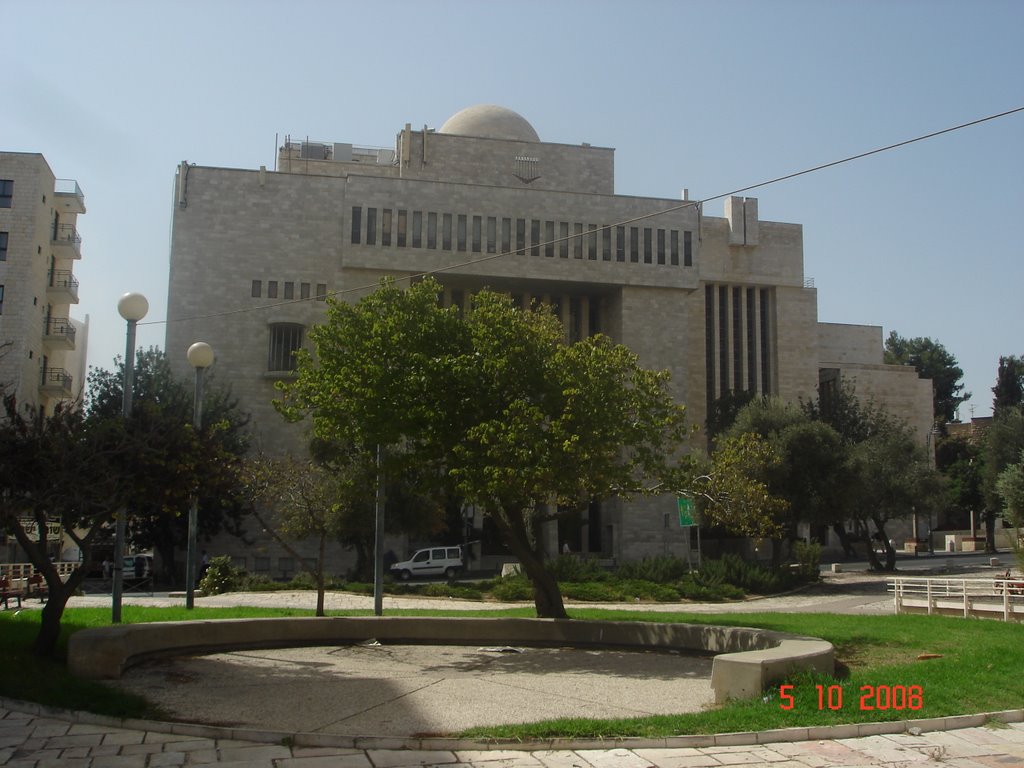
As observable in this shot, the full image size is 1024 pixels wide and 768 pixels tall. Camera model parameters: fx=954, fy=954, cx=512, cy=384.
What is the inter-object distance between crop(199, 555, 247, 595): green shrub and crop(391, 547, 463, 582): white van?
12.3m

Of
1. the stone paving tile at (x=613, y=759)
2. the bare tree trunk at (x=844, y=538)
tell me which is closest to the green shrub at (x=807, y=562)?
the bare tree trunk at (x=844, y=538)

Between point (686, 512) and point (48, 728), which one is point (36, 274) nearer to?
point (686, 512)

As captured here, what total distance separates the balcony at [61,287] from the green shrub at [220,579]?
24.0 metres

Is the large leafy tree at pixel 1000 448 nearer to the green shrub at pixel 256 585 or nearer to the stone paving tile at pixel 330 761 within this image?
the green shrub at pixel 256 585

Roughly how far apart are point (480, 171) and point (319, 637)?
156 feet

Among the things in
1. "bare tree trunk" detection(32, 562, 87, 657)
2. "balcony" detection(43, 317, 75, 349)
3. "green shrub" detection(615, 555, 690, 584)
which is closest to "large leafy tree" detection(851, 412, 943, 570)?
"green shrub" detection(615, 555, 690, 584)

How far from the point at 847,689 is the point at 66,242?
4862cm

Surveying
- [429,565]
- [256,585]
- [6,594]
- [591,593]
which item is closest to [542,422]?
[6,594]

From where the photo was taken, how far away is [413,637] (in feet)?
48.6

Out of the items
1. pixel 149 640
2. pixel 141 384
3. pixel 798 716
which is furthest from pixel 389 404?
pixel 141 384

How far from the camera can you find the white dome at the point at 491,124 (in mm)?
62344

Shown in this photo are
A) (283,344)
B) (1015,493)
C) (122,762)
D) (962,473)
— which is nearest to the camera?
(122,762)

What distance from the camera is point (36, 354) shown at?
4644cm

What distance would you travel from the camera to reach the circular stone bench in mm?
10523
